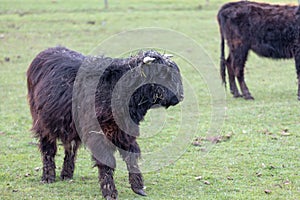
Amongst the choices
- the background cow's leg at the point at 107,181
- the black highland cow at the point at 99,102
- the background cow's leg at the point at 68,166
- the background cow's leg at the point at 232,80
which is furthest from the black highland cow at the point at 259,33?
the background cow's leg at the point at 107,181

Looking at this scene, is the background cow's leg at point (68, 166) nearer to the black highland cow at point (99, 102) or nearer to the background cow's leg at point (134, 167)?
the black highland cow at point (99, 102)

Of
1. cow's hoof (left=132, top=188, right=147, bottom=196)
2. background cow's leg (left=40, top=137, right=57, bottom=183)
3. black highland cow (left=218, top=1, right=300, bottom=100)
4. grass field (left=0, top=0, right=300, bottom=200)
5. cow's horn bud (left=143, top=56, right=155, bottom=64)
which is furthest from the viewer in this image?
black highland cow (left=218, top=1, right=300, bottom=100)

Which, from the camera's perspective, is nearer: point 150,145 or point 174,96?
point 174,96

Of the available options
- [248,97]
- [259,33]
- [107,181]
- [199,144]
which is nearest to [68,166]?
[107,181]

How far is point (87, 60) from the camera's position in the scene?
695cm

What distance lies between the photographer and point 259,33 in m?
13.0

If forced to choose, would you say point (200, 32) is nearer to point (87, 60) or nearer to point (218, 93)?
point (218, 93)

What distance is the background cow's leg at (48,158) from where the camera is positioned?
7414 millimetres

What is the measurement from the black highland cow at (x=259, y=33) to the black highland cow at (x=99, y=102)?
628cm

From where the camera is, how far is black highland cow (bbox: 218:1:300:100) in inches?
512

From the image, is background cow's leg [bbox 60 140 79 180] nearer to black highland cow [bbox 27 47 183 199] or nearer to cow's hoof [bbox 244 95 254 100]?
black highland cow [bbox 27 47 183 199]

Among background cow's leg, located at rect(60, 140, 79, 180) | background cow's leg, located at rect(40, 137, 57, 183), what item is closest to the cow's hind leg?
background cow's leg, located at rect(60, 140, 79, 180)

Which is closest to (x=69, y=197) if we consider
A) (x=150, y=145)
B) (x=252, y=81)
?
(x=150, y=145)

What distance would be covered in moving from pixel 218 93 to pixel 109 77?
7171mm
